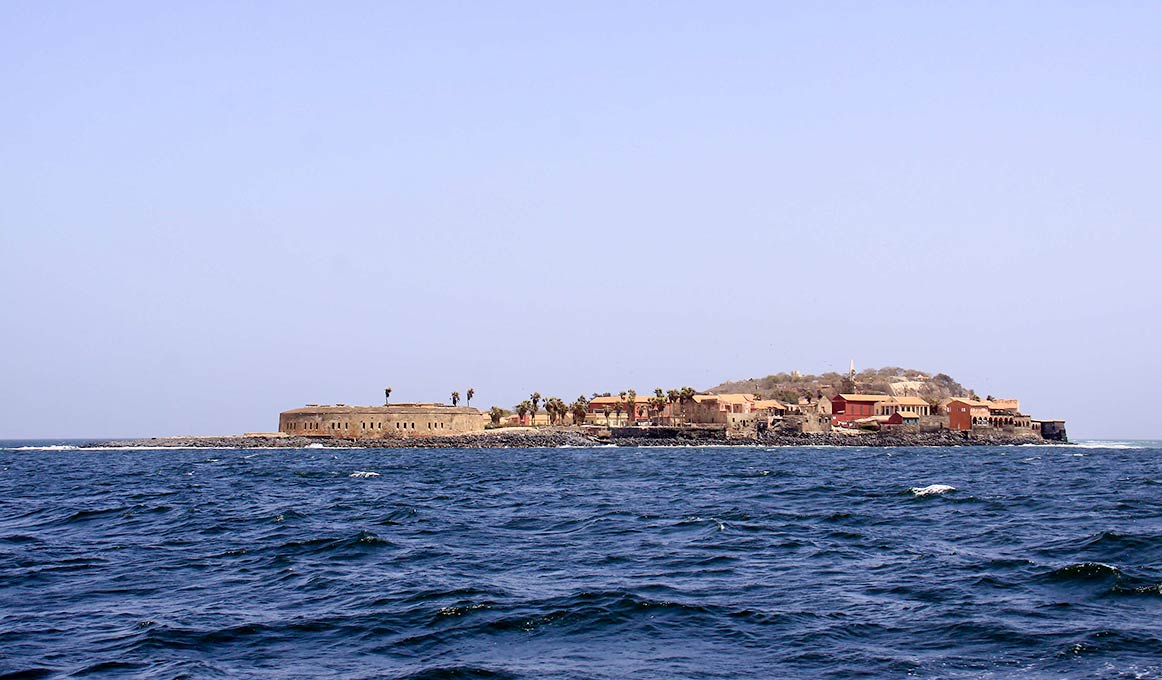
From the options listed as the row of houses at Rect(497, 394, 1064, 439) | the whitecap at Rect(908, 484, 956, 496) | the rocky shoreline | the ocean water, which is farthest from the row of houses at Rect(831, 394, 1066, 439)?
the ocean water

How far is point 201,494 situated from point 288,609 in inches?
1353

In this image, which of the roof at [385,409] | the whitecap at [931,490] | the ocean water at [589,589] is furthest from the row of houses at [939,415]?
the ocean water at [589,589]

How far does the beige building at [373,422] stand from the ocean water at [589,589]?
121 metres

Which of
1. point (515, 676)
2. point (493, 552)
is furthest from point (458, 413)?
point (515, 676)

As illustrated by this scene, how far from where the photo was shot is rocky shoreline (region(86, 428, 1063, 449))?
513 feet

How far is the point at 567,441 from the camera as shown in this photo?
15912 centimetres

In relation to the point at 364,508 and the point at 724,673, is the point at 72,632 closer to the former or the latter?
the point at 724,673

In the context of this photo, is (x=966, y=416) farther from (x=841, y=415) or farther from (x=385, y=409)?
(x=385, y=409)

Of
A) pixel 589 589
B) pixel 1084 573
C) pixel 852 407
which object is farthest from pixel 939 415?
pixel 589 589

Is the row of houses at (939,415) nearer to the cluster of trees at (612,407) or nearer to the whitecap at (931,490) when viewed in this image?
the cluster of trees at (612,407)

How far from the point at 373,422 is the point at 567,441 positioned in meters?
31.4

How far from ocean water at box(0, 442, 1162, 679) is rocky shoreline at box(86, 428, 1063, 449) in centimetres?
Answer: 11241

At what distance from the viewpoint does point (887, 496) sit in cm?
4681

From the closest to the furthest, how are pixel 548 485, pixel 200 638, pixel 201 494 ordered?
pixel 200 638 < pixel 201 494 < pixel 548 485
